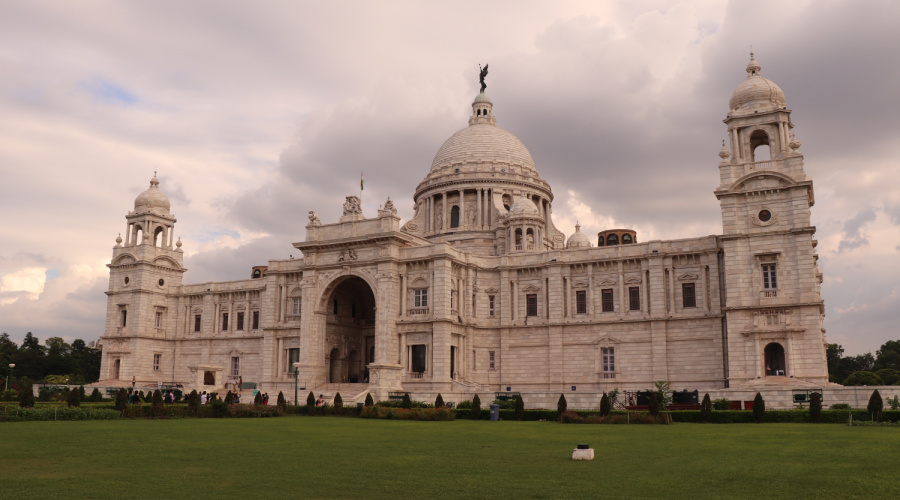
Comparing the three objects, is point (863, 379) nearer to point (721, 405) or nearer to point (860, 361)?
point (860, 361)

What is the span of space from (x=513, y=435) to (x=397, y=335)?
32204mm

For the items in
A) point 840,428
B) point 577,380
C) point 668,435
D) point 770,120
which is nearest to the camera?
point 668,435

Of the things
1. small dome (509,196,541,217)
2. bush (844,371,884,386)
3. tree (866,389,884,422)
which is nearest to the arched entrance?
small dome (509,196,541,217)

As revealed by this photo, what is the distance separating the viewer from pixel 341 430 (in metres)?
30.1

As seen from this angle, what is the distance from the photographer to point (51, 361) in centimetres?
10019

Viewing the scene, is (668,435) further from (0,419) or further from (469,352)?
(469,352)

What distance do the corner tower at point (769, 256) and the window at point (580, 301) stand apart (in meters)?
11.9

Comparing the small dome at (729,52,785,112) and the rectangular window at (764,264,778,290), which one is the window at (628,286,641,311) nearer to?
the rectangular window at (764,264,778,290)

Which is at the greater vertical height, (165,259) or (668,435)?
(165,259)

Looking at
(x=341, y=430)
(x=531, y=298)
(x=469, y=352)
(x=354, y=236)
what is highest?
(x=354, y=236)

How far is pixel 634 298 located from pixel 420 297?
16872 millimetres

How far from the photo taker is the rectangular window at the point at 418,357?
58.3 meters

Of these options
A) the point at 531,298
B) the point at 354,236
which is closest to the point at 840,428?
the point at 531,298

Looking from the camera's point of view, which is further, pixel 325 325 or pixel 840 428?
pixel 325 325
